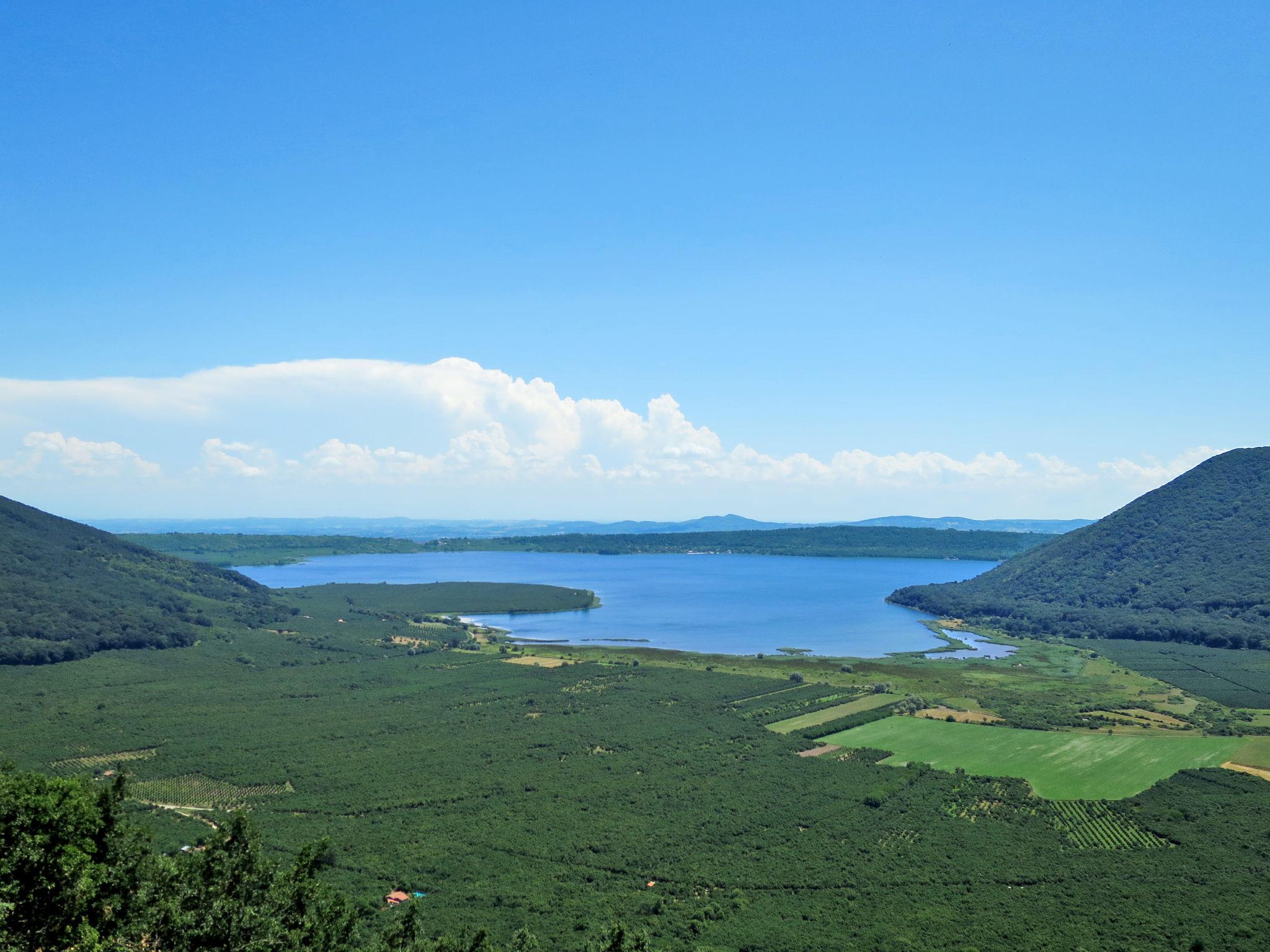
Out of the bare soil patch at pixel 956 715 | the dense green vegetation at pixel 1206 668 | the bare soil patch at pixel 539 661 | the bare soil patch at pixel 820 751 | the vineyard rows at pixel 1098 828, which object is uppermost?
the dense green vegetation at pixel 1206 668

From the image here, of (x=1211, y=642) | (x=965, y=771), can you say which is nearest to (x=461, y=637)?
(x=965, y=771)

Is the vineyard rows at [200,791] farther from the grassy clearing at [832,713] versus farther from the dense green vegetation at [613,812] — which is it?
the grassy clearing at [832,713]

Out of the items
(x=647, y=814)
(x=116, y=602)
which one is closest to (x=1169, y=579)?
(x=647, y=814)

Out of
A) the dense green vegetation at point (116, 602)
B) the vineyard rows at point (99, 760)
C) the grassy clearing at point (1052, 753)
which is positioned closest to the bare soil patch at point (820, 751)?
the grassy clearing at point (1052, 753)

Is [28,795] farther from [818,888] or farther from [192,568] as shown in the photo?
[192,568]

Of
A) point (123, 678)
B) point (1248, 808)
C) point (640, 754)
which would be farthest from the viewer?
point (123, 678)

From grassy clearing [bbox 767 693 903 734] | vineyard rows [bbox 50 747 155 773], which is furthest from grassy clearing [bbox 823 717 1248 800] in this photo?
vineyard rows [bbox 50 747 155 773]
